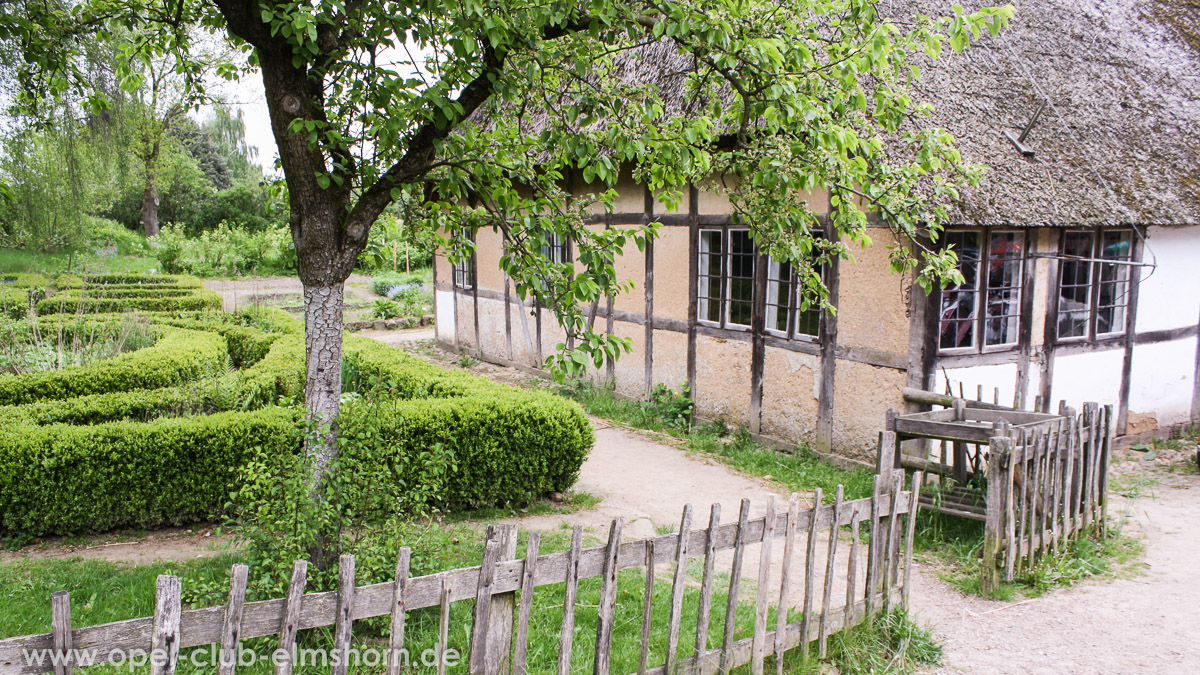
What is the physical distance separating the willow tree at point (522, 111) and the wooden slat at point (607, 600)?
0.75m

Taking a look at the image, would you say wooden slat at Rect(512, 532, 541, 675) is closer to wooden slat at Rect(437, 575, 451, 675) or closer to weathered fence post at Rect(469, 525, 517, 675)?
weathered fence post at Rect(469, 525, 517, 675)

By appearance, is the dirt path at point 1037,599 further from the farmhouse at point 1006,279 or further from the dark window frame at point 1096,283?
the dark window frame at point 1096,283

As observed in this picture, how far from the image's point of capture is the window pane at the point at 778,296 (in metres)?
8.42

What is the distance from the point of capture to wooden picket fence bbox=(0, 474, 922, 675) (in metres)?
2.45

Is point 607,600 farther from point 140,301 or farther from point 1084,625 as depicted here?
point 140,301

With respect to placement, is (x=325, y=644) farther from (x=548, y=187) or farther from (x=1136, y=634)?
(x=1136, y=634)

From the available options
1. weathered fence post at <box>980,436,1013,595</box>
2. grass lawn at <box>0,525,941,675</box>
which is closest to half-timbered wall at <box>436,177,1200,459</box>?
weathered fence post at <box>980,436,1013,595</box>

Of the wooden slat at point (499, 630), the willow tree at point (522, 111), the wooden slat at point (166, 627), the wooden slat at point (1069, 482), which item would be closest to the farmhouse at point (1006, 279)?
the wooden slat at point (1069, 482)

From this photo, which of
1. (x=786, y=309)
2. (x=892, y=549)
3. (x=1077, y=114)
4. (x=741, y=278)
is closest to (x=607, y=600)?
(x=892, y=549)

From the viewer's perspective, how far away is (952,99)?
8000 mm

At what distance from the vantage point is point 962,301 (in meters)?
7.50

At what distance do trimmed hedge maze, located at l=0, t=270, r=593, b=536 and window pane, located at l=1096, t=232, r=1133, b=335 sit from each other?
6010mm

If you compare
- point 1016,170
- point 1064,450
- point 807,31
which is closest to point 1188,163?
point 1016,170

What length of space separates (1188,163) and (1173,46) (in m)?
3.25
